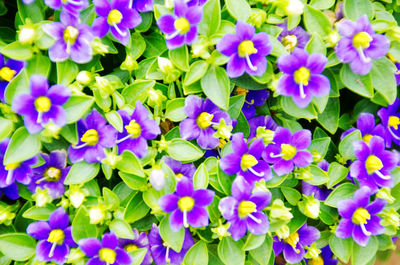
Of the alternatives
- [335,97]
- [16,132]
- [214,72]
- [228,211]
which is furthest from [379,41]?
[16,132]

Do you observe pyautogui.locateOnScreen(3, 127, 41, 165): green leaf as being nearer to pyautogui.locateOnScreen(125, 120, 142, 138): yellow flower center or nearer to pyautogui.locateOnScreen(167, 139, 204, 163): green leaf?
pyautogui.locateOnScreen(125, 120, 142, 138): yellow flower center

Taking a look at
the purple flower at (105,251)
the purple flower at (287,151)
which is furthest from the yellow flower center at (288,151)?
the purple flower at (105,251)

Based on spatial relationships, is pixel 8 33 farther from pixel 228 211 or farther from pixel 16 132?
pixel 228 211

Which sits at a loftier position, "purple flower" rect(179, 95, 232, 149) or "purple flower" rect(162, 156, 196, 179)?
"purple flower" rect(179, 95, 232, 149)

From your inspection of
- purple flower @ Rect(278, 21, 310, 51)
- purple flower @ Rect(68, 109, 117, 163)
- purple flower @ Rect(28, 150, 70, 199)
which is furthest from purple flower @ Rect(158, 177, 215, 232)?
purple flower @ Rect(278, 21, 310, 51)

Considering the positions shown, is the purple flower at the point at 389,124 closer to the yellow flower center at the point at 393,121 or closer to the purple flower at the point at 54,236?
the yellow flower center at the point at 393,121

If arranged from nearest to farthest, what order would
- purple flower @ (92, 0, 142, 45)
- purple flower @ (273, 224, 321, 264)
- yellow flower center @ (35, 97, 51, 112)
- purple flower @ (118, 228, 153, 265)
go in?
yellow flower center @ (35, 97, 51, 112), purple flower @ (92, 0, 142, 45), purple flower @ (118, 228, 153, 265), purple flower @ (273, 224, 321, 264)
